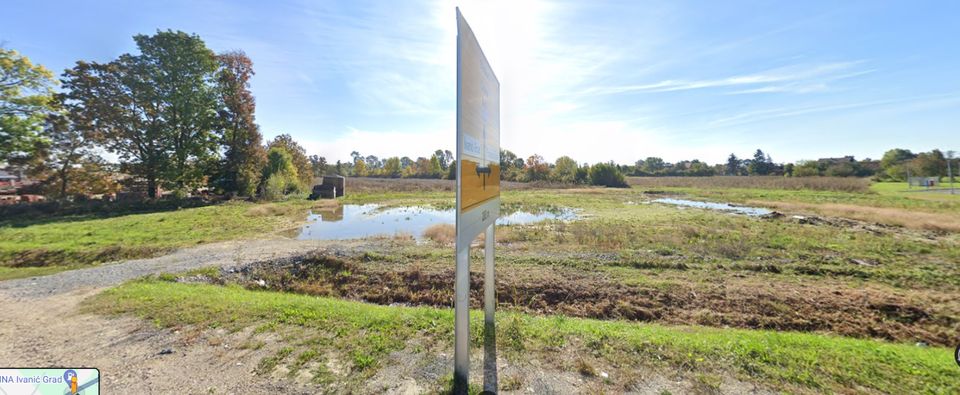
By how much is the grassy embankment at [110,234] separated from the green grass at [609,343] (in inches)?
279

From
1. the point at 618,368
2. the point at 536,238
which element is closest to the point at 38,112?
the point at 536,238

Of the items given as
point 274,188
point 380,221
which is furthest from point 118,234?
point 274,188

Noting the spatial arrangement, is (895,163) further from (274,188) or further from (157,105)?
(157,105)

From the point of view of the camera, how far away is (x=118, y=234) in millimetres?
13648

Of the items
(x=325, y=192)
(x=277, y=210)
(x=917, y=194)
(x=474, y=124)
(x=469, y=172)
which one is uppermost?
(x=474, y=124)

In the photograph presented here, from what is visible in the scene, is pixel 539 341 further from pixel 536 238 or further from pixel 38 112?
pixel 38 112

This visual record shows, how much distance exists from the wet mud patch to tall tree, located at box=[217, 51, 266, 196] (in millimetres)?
25664

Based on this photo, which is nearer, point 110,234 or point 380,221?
point 110,234

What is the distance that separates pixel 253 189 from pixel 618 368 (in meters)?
34.5

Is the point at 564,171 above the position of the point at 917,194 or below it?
above

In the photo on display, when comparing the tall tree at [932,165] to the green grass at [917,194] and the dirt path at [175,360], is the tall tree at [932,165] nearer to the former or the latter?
the green grass at [917,194]

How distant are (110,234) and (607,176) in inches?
2506

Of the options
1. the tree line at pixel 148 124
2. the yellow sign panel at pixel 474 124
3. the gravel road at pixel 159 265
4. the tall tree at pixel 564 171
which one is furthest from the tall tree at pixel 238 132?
the tall tree at pixel 564 171

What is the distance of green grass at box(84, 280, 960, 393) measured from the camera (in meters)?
3.33
